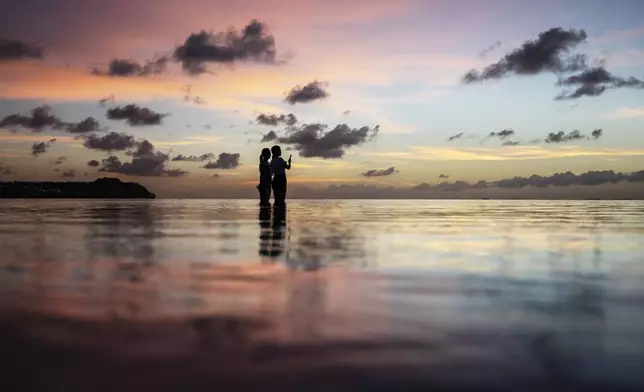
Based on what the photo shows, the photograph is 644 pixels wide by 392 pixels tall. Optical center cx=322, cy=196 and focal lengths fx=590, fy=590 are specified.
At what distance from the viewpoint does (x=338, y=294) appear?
5195mm

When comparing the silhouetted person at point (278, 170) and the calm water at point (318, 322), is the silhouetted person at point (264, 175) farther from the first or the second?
the calm water at point (318, 322)

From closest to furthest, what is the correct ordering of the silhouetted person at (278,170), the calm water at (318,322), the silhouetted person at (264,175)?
the calm water at (318,322) → the silhouetted person at (278,170) → the silhouetted person at (264,175)

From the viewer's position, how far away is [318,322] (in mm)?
3984

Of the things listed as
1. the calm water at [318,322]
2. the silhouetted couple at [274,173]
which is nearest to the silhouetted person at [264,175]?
the silhouetted couple at [274,173]

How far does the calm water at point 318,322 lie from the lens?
2.78 meters

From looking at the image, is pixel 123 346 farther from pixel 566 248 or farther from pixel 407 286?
pixel 566 248

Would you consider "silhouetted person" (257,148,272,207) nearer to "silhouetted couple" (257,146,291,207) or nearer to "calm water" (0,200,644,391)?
"silhouetted couple" (257,146,291,207)

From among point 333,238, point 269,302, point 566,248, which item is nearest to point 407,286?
point 269,302

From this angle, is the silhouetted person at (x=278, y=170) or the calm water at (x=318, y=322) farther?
the silhouetted person at (x=278, y=170)

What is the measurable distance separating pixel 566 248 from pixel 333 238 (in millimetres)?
4333

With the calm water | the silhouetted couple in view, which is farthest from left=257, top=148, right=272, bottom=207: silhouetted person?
the calm water

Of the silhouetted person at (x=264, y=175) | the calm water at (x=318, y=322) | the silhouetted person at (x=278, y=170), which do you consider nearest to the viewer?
the calm water at (x=318, y=322)

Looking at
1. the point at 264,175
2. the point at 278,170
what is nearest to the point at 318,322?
the point at 278,170

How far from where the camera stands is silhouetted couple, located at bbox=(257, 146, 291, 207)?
2558 cm
